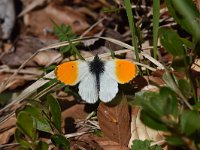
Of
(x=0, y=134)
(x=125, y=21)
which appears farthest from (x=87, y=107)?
(x=125, y=21)

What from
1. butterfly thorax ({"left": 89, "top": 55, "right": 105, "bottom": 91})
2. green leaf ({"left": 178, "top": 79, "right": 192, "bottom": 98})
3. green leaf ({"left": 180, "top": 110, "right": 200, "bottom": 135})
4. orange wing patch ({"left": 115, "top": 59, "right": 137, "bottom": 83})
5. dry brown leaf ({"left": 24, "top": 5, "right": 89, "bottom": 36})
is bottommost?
green leaf ({"left": 180, "top": 110, "right": 200, "bottom": 135})

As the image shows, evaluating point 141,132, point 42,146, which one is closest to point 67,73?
point 42,146

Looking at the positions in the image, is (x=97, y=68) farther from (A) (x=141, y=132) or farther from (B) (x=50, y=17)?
(B) (x=50, y=17)

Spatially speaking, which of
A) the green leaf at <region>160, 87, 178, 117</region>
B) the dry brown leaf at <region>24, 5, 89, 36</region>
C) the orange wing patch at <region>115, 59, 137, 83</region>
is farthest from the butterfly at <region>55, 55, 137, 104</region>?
the dry brown leaf at <region>24, 5, 89, 36</region>

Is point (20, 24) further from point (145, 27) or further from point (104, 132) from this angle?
point (104, 132)

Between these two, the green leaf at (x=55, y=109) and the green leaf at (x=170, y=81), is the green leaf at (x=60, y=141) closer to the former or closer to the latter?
the green leaf at (x=55, y=109)

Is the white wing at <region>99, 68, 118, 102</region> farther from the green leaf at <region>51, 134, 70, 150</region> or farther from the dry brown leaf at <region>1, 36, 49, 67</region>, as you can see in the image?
the dry brown leaf at <region>1, 36, 49, 67</region>

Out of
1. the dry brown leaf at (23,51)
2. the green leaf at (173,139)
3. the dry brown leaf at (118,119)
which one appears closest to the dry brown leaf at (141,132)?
the dry brown leaf at (118,119)
